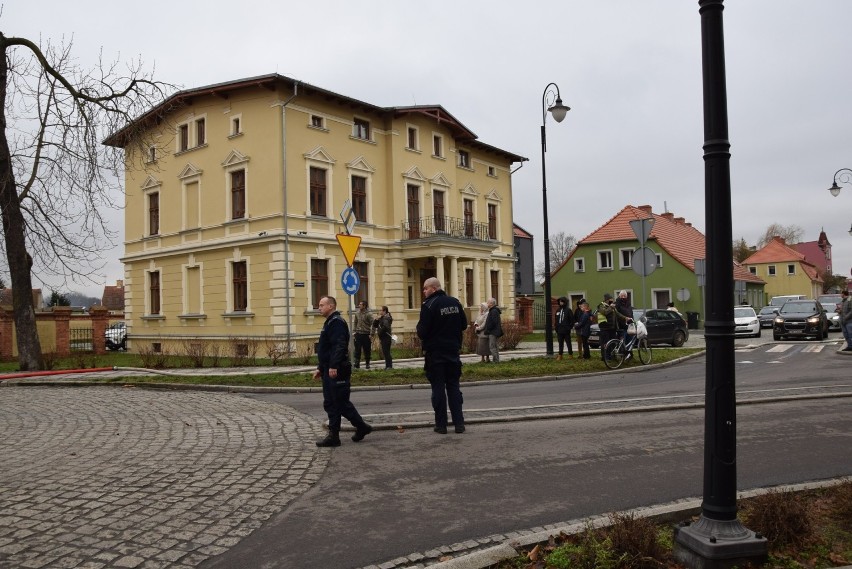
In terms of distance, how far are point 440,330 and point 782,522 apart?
188 inches

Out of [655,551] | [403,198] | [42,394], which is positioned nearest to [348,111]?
[403,198]

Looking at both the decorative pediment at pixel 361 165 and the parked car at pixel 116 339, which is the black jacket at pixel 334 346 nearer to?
the decorative pediment at pixel 361 165

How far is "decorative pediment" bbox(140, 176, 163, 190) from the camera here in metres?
31.7

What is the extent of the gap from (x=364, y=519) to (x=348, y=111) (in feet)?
87.1

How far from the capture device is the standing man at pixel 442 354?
8258 mm

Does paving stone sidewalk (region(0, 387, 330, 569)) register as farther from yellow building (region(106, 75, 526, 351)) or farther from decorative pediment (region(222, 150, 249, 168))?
decorative pediment (region(222, 150, 249, 168))

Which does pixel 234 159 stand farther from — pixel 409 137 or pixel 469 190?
pixel 469 190

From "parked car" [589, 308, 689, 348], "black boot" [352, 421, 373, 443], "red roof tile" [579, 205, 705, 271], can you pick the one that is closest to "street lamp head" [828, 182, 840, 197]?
"parked car" [589, 308, 689, 348]

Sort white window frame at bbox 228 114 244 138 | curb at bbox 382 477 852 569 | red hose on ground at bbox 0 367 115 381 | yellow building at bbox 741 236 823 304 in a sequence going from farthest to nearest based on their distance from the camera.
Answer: yellow building at bbox 741 236 823 304, white window frame at bbox 228 114 244 138, red hose on ground at bbox 0 367 115 381, curb at bbox 382 477 852 569

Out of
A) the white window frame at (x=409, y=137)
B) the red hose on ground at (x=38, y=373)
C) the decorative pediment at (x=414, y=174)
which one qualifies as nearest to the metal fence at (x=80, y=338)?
the red hose on ground at (x=38, y=373)

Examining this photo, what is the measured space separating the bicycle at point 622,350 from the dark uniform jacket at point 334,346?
10.3m

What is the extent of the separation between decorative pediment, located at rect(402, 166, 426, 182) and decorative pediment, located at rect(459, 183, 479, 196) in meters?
3.96

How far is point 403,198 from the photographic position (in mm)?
31844

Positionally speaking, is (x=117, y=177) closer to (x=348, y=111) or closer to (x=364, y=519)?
(x=348, y=111)
